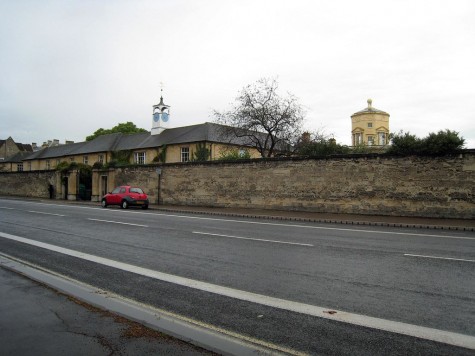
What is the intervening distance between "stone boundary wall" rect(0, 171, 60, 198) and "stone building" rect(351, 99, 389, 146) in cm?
5033

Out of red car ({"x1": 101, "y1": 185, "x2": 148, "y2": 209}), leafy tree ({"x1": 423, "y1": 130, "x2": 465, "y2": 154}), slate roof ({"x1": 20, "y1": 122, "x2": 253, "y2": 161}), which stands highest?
slate roof ({"x1": 20, "y1": 122, "x2": 253, "y2": 161})

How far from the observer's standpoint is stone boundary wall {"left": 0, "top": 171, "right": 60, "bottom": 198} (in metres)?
41.4

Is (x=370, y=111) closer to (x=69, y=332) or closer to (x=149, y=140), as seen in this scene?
(x=149, y=140)

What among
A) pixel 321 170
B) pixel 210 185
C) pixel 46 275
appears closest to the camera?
pixel 46 275

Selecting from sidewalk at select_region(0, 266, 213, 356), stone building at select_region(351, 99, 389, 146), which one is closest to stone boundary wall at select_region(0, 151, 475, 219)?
sidewalk at select_region(0, 266, 213, 356)

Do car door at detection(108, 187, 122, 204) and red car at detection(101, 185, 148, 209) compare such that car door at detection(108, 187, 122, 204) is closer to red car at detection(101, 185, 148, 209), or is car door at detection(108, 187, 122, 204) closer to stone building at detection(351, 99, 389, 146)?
red car at detection(101, 185, 148, 209)

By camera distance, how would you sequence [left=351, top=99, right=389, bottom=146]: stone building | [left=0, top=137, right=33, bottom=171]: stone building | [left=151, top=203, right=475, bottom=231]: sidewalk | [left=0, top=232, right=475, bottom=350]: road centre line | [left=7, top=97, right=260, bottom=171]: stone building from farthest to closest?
[left=0, top=137, right=33, bottom=171]: stone building < [left=351, top=99, right=389, bottom=146]: stone building < [left=7, top=97, right=260, bottom=171]: stone building < [left=151, top=203, right=475, bottom=231]: sidewalk < [left=0, top=232, right=475, bottom=350]: road centre line

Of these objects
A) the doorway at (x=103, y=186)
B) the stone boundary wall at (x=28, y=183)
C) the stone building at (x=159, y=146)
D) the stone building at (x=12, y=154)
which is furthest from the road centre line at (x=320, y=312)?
the stone building at (x=12, y=154)

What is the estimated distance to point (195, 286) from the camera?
590 cm

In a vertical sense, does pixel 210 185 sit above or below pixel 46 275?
above

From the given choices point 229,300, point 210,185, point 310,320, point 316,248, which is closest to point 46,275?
point 229,300

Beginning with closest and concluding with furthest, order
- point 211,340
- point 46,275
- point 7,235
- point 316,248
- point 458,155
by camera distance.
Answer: point 211,340 < point 46,275 < point 316,248 < point 7,235 < point 458,155

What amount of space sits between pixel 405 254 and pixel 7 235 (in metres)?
11.1

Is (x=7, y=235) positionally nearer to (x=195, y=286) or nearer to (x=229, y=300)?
(x=195, y=286)
